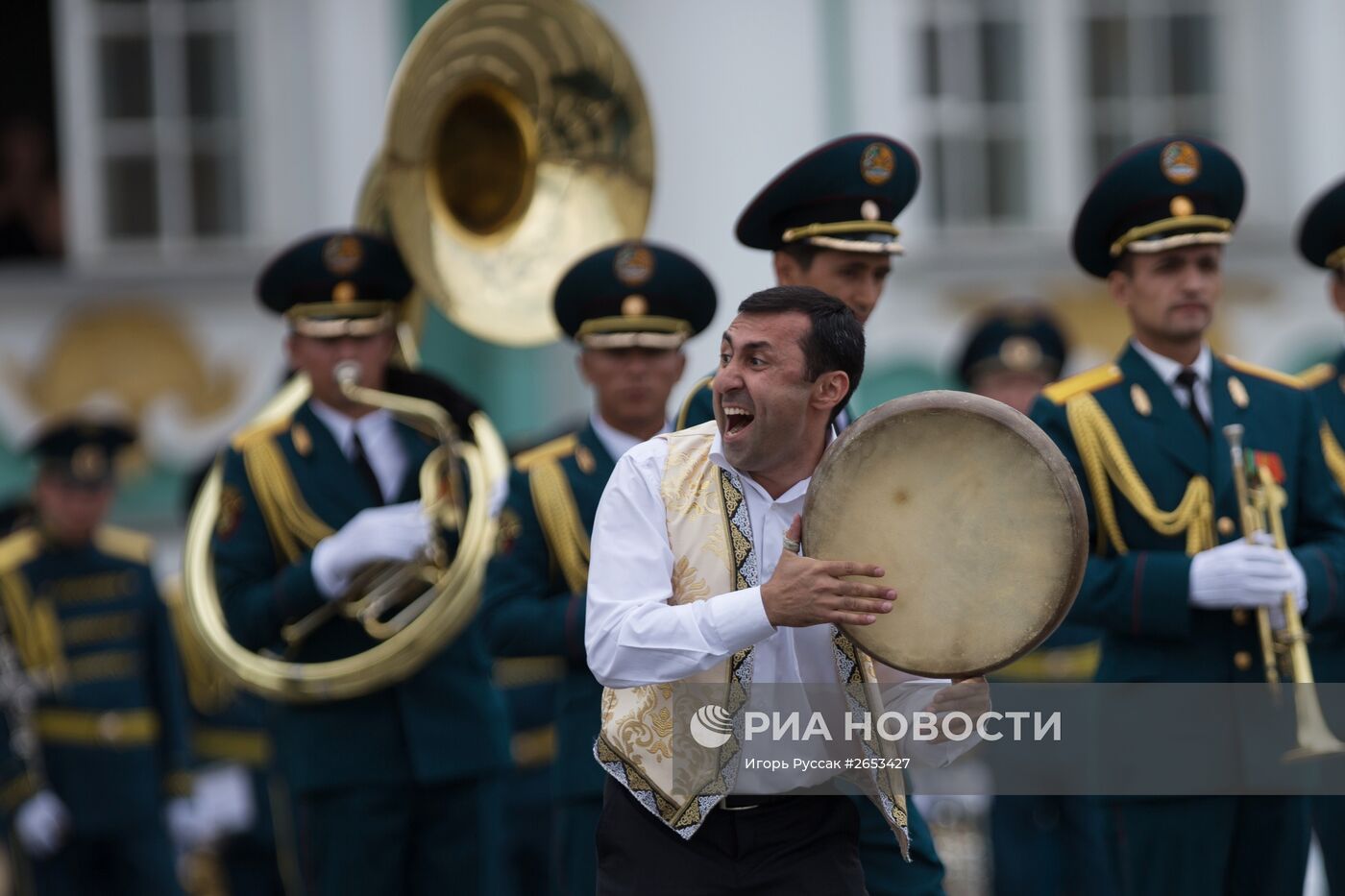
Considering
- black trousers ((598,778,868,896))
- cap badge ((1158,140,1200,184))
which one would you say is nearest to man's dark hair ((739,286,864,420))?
black trousers ((598,778,868,896))

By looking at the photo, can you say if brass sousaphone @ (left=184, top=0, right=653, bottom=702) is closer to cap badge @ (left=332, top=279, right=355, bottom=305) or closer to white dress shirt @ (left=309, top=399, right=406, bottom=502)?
Result: white dress shirt @ (left=309, top=399, right=406, bottom=502)

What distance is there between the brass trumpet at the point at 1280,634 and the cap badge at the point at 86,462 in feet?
17.0

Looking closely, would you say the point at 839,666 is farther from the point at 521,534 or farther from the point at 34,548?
the point at 34,548

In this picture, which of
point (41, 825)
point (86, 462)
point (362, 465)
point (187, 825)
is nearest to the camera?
point (362, 465)

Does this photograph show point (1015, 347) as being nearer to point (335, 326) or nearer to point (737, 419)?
point (335, 326)

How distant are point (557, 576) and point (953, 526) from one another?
2.29 meters

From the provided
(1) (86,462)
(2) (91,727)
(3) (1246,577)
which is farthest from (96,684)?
(3) (1246,577)

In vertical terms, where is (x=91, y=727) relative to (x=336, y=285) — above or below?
below

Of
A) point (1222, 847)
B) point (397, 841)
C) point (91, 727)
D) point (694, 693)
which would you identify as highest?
point (694, 693)

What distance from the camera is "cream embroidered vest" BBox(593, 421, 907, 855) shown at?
441 cm

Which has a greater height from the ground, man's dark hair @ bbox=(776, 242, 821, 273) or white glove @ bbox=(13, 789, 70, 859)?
man's dark hair @ bbox=(776, 242, 821, 273)

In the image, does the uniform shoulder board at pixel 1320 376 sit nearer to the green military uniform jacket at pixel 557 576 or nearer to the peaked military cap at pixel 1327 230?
the peaked military cap at pixel 1327 230

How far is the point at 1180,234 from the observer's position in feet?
19.5

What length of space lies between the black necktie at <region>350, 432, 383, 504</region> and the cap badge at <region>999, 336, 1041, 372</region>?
3153 millimetres
